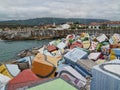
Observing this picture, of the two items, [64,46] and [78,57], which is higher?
[78,57]

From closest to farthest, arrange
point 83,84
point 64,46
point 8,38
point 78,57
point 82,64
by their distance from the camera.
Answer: point 83,84 → point 82,64 → point 78,57 → point 64,46 → point 8,38

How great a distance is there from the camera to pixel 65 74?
19.8 feet

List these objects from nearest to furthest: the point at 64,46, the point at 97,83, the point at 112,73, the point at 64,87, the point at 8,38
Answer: the point at 64,87 → the point at 112,73 → the point at 97,83 → the point at 64,46 → the point at 8,38

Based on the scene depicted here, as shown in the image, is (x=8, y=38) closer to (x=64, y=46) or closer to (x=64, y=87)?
(x=64, y=46)

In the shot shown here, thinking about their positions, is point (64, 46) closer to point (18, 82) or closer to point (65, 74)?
point (65, 74)

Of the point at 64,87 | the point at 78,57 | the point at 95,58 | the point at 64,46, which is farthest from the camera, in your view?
the point at 64,46

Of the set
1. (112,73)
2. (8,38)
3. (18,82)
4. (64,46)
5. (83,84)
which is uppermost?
(112,73)

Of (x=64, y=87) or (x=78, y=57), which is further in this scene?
(x=78, y=57)

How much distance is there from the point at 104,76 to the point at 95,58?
4.92 m

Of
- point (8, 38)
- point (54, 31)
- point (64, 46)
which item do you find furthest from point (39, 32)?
point (64, 46)

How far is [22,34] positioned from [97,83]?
59.0 metres

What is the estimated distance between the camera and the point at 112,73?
434 cm

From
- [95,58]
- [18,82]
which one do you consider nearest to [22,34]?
[95,58]

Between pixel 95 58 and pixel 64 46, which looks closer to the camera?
pixel 95 58
